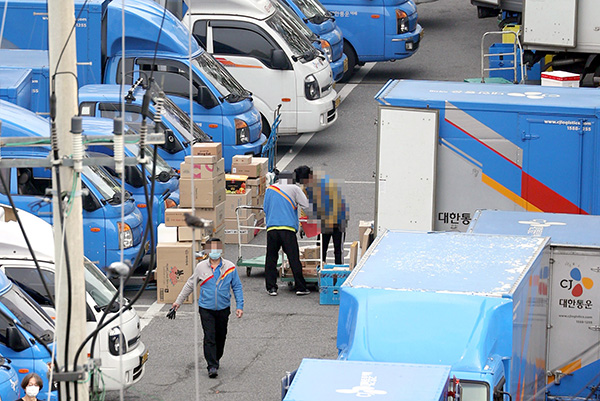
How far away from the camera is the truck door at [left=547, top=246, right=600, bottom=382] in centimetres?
1083

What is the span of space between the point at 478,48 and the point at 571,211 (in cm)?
1784

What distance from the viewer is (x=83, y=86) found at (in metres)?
18.5

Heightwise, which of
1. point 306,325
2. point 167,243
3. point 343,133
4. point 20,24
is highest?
point 20,24

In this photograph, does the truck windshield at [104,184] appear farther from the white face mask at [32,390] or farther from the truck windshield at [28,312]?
the white face mask at [32,390]

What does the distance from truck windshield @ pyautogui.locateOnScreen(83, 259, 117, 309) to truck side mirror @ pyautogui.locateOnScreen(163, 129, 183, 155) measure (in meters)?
5.34

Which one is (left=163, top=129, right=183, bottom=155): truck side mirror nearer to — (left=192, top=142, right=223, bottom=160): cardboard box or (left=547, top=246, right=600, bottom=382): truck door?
(left=192, top=142, right=223, bottom=160): cardboard box

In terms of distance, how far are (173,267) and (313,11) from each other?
1191 centimetres

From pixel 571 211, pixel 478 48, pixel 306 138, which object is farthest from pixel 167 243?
pixel 478 48

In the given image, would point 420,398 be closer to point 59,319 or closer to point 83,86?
point 59,319

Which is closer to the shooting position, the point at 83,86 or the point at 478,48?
the point at 83,86

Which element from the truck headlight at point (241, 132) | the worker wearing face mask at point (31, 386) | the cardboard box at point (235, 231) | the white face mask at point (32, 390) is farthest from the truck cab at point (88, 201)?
the white face mask at point (32, 390)

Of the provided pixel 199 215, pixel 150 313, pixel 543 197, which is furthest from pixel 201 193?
pixel 543 197

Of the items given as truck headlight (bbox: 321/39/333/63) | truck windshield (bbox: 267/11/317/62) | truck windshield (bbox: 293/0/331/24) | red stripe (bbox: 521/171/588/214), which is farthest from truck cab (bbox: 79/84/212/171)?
truck windshield (bbox: 293/0/331/24)

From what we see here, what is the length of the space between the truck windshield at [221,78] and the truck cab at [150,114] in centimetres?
129
